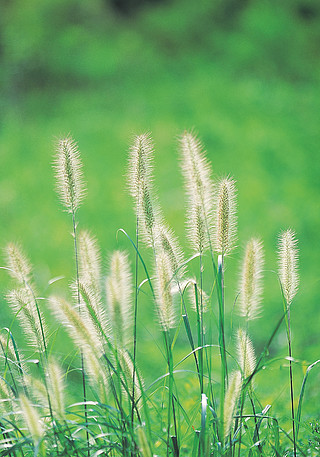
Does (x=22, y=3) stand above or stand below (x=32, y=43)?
above

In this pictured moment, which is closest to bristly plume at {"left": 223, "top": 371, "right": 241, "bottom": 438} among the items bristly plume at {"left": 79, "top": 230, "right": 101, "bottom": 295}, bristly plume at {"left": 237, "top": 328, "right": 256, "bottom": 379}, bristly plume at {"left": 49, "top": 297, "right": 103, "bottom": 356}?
bristly plume at {"left": 237, "top": 328, "right": 256, "bottom": 379}

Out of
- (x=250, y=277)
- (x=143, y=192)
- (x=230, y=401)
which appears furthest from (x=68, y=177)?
(x=230, y=401)

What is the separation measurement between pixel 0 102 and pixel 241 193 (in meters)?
3.02

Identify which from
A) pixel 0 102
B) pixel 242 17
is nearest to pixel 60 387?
pixel 0 102

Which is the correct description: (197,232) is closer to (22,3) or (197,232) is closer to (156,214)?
(156,214)

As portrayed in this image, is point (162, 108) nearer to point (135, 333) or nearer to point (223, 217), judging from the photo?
point (223, 217)

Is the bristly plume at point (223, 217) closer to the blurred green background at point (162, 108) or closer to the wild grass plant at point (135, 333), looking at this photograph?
the wild grass plant at point (135, 333)

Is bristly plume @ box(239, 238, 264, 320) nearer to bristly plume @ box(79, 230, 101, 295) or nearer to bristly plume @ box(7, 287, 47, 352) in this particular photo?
bristly plume @ box(79, 230, 101, 295)

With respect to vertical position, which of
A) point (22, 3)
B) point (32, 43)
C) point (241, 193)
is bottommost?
point (241, 193)

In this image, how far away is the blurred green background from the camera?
4949 mm

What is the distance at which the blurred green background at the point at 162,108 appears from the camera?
16.2ft

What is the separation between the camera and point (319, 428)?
57.4 inches

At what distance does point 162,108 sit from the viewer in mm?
6520

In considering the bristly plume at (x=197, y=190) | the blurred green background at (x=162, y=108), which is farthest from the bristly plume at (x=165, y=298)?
the blurred green background at (x=162, y=108)
